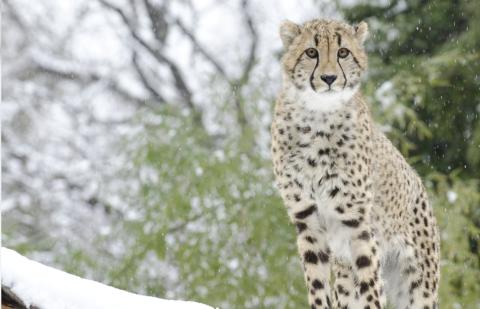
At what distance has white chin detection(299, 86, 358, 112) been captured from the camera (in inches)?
198

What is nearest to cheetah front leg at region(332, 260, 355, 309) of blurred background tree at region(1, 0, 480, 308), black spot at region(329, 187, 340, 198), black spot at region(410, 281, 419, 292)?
black spot at region(410, 281, 419, 292)

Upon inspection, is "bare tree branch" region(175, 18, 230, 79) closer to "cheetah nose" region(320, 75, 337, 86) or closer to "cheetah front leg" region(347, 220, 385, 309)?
"cheetah front leg" region(347, 220, 385, 309)

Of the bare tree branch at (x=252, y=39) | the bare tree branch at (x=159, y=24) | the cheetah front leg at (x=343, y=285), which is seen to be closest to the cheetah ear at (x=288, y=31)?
the cheetah front leg at (x=343, y=285)

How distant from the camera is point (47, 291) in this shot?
4082 millimetres

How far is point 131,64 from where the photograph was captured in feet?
52.7

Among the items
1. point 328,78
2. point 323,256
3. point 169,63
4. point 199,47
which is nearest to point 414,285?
point 323,256

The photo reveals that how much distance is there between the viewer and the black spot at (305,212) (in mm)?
5268

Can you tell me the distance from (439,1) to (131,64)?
18.3 ft

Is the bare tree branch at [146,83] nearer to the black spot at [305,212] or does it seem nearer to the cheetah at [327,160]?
the cheetah at [327,160]

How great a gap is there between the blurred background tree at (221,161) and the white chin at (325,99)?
505 cm

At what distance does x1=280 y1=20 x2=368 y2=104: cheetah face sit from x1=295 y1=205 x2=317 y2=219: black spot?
54 cm

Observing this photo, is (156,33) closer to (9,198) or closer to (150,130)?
(9,198)

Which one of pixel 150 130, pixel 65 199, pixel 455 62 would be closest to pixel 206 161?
pixel 150 130

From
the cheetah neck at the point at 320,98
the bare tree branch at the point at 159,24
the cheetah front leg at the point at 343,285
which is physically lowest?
the bare tree branch at the point at 159,24
